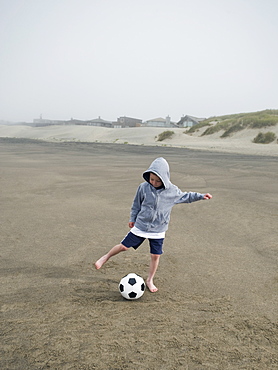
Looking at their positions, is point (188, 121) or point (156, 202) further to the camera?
point (188, 121)

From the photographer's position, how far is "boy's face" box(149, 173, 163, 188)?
3836 millimetres

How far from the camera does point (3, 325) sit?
3230 mm

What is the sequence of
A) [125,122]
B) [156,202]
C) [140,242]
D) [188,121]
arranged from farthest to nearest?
[125,122], [188,121], [140,242], [156,202]

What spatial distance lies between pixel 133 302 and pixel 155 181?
4.54ft

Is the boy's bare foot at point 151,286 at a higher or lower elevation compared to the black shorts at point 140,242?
lower

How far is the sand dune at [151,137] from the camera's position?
102 feet

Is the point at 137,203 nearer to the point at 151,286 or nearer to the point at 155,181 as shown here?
the point at 155,181

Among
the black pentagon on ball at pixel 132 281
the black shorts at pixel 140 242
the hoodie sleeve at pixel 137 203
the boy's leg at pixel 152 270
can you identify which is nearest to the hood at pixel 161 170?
the hoodie sleeve at pixel 137 203

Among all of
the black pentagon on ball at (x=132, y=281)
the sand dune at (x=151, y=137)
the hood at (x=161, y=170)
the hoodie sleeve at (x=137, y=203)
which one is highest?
the hood at (x=161, y=170)

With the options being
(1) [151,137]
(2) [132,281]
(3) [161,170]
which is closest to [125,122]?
(1) [151,137]

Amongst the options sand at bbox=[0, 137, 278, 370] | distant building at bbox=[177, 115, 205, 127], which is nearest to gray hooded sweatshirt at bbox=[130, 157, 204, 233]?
sand at bbox=[0, 137, 278, 370]

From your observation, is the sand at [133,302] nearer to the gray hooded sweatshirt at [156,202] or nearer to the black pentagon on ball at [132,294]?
the black pentagon on ball at [132,294]

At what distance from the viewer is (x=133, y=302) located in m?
3.80

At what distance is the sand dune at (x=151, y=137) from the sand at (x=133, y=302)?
2144 cm
